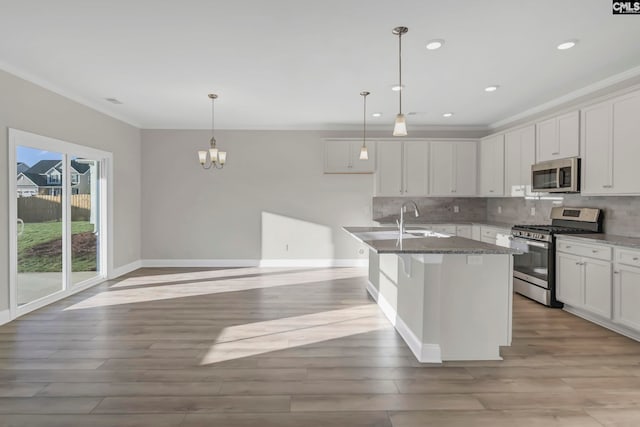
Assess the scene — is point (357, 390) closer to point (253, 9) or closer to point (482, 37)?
point (253, 9)

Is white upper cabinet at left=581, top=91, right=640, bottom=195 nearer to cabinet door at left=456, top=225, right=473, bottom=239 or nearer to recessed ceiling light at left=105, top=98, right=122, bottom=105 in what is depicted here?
cabinet door at left=456, top=225, right=473, bottom=239

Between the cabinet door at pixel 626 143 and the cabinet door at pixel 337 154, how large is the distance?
378 centimetres

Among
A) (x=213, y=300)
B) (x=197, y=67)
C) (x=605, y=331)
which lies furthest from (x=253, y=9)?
(x=605, y=331)

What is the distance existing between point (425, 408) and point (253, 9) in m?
2.89

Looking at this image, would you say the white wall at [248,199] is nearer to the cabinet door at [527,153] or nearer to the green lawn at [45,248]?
the green lawn at [45,248]

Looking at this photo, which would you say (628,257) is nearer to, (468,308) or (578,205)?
(578,205)

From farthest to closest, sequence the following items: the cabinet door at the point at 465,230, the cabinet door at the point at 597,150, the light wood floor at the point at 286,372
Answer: the cabinet door at the point at 465,230 → the cabinet door at the point at 597,150 → the light wood floor at the point at 286,372

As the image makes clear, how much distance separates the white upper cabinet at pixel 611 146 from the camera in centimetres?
353

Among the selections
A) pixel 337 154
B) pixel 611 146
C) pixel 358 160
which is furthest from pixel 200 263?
pixel 611 146

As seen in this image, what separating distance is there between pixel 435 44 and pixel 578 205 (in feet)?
9.93

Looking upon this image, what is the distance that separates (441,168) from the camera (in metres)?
6.54

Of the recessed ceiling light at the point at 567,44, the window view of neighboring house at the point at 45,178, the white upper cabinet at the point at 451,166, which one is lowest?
the window view of neighboring house at the point at 45,178

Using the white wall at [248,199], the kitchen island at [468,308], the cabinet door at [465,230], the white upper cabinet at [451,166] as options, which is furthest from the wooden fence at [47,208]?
the cabinet door at [465,230]

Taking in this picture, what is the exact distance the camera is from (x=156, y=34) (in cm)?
301
